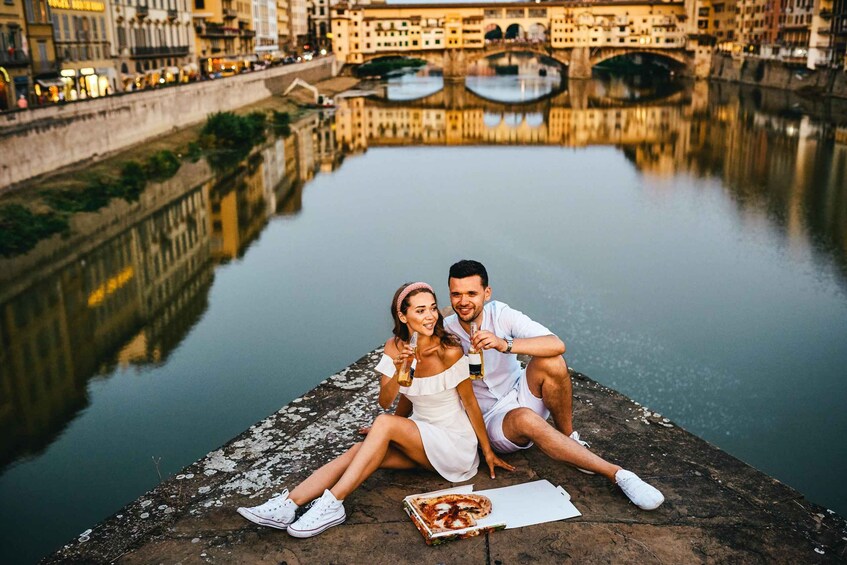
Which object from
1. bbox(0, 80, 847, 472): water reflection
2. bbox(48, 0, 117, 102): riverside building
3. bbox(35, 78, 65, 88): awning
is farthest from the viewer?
bbox(48, 0, 117, 102): riverside building

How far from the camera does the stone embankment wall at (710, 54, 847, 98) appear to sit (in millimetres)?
27141

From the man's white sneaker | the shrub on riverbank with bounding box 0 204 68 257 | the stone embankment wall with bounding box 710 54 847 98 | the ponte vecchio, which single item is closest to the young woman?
the man's white sneaker

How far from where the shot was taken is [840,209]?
41.1 feet

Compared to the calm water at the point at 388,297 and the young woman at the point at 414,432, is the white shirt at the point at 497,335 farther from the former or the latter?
the calm water at the point at 388,297

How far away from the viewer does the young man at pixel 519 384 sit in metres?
2.57

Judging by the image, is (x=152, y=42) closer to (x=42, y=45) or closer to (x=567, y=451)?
(x=42, y=45)

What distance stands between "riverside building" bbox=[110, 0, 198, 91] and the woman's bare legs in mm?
18791

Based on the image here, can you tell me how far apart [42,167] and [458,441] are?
11.4m

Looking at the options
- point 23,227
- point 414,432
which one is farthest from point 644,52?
point 414,432

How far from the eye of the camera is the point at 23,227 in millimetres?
10281

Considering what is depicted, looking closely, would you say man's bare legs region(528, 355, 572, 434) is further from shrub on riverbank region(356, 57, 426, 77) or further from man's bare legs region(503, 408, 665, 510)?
shrub on riverbank region(356, 57, 426, 77)

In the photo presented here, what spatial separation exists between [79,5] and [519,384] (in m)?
→ 20.0

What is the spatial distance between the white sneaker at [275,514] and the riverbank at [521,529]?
0.05 metres

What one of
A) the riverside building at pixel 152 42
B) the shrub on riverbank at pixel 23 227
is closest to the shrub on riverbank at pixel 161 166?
the shrub on riverbank at pixel 23 227
